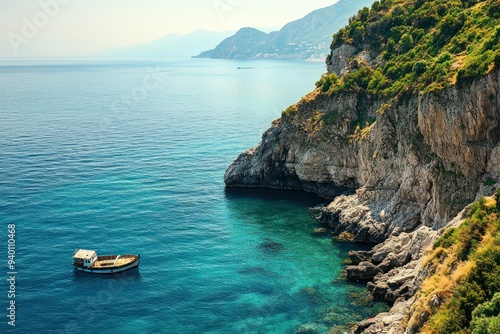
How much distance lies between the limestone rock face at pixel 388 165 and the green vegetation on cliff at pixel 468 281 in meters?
5.85

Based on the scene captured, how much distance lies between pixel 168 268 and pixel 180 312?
516 inches

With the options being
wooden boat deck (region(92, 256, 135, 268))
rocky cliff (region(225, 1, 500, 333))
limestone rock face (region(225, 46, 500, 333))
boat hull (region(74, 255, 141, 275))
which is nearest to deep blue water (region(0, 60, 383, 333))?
boat hull (region(74, 255, 141, 275))

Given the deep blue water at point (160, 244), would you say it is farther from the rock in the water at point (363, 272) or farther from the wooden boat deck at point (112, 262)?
the rock in the water at point (363, 272)

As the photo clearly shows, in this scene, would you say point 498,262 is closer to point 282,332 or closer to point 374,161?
point 282,332

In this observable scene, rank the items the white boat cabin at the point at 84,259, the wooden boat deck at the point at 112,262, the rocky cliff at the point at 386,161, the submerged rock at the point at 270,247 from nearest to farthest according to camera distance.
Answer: the rocky cliff at the point at 386,161
the white boat cabin at the point at 84,259
the wooden boat deck at the point at 112,262
the submerged rock at the point at 270,247

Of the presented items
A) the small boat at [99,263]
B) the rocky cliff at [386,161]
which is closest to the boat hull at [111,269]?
the small boat at [99,263]

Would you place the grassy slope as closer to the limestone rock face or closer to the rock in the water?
the limestone rock face

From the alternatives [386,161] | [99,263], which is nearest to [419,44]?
[386,161]

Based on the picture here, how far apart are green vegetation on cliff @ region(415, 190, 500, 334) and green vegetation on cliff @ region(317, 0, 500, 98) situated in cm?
3061

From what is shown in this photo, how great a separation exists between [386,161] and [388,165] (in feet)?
2.68

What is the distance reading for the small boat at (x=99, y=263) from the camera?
75.4m

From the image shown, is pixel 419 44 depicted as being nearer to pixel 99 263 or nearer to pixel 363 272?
pixel 363 272

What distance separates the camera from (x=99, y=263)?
7688cm

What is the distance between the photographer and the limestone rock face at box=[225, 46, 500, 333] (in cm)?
7294
